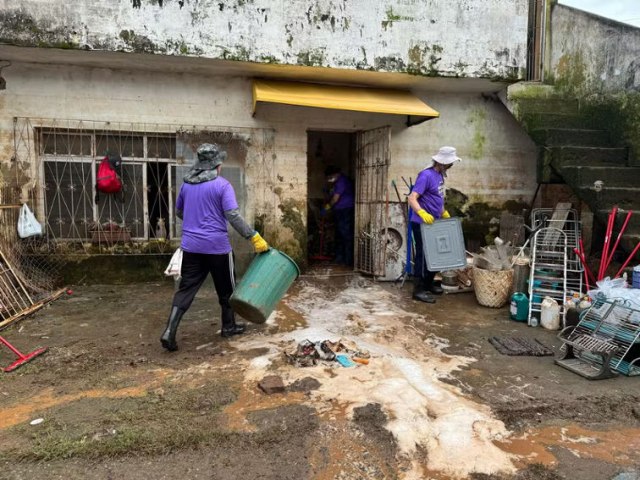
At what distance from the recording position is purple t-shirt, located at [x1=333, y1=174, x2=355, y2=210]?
25.7ft

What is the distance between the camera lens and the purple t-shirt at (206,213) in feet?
13.2

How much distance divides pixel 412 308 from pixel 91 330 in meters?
3.63

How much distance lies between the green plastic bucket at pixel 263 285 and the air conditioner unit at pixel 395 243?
3.08 m

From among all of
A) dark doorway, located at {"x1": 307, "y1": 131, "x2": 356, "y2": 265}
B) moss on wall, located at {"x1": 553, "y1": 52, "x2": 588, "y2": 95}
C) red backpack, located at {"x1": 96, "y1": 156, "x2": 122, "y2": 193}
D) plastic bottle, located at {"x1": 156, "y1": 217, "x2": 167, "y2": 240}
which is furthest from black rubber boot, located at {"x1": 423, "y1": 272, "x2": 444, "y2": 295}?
red backpack, located at {"x1": 96, "y1": 156, "x2": 122, "y2": 193}

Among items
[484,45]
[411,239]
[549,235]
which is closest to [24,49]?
[411,239]

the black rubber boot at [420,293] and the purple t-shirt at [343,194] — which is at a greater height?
the purple t-shirt at [343,194]

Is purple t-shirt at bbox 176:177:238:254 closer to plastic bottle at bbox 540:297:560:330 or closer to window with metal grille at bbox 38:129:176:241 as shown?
window with metal grille at bbox 38:129:176:241

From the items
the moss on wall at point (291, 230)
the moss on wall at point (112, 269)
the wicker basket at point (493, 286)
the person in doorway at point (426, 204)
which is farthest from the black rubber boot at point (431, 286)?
the moss on wall at point (112, 269)

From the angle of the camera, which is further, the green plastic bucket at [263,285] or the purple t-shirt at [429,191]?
the purple t-shirt at [429,191]

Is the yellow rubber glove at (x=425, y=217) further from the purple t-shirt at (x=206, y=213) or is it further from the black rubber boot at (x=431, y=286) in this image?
the purple t-shirt at (x=206, y=213)

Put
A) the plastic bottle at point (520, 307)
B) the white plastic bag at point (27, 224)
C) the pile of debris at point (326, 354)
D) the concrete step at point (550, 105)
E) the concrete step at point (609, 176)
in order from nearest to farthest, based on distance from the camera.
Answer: the pile of debris at point (326, 354), the plastic bottle at point (520, 307), the white plastic bag at point (27, 224), the concrete step at point (609, 176), the concrete step at point (550, 105)

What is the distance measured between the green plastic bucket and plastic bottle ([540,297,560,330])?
2.86m

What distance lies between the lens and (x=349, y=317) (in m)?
5.09

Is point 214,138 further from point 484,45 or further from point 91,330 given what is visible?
point 484,45
